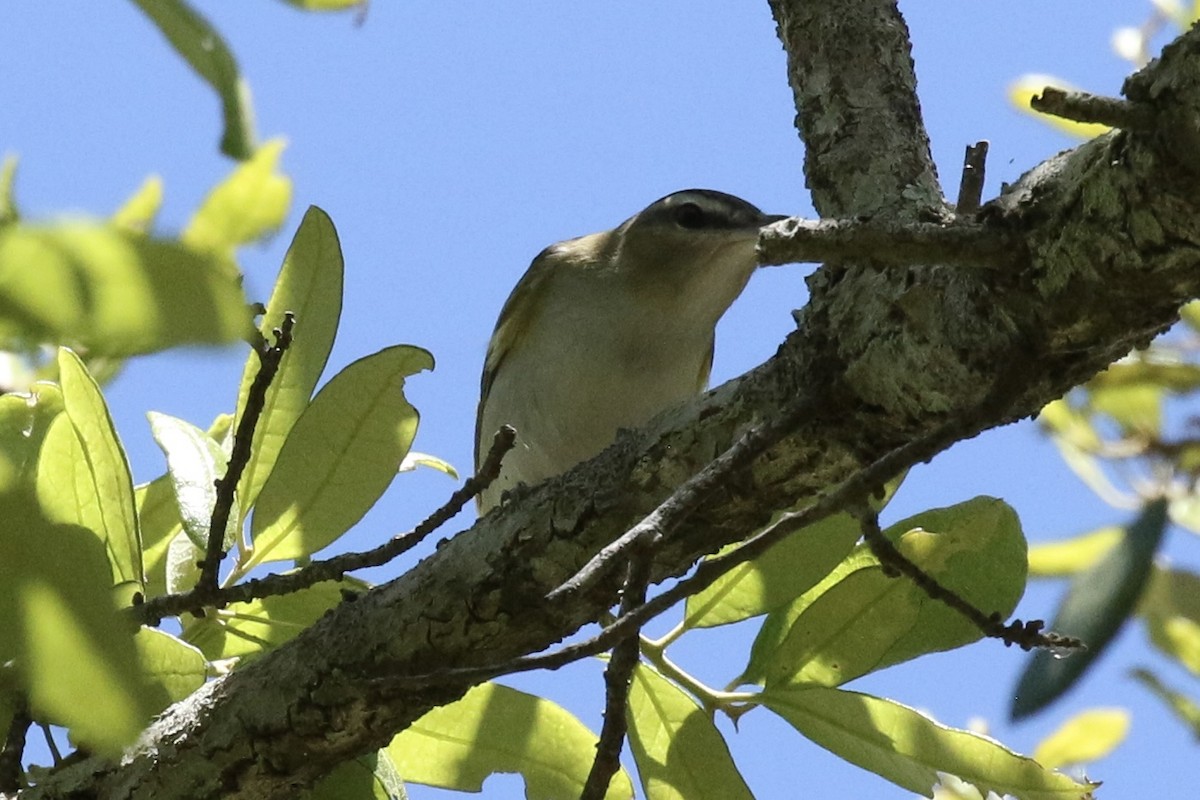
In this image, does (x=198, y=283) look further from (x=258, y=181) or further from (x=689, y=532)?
(x=689, y=532)

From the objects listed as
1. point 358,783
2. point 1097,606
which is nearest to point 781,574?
point 358,783

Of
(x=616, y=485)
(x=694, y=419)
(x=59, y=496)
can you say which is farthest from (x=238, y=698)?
(x=694, y=419)

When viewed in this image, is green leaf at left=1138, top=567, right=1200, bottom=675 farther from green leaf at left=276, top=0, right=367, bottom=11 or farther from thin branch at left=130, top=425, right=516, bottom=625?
thin branch at left=130, top=425, right=516, bottom=625

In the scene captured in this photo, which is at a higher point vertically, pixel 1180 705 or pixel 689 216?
pixel 689 216

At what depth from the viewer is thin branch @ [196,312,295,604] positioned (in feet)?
6.66

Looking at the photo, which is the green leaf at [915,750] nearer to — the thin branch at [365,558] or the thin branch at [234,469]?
the thin branch at [365,558]

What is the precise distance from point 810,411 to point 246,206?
2.60ft

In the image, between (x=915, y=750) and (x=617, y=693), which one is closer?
(x=617, y=693)

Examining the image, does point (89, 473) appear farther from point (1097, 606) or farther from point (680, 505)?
point (1097, 606)

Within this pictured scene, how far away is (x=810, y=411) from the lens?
5.84ft

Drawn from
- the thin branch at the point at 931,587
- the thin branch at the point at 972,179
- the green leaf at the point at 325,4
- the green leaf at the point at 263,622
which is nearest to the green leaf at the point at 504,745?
the green leaf at the point at 263,622

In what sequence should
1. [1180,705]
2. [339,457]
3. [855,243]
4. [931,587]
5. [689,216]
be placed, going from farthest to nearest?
[689,216], [339,457], [931,587], [855,243], [1180,705]

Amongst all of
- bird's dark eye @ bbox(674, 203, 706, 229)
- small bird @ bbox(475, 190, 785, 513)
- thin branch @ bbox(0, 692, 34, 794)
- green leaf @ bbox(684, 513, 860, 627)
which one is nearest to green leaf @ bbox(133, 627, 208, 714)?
thin branch @ bbox(0, 692, 34, 794)

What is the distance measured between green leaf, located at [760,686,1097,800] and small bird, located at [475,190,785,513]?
1984mm
